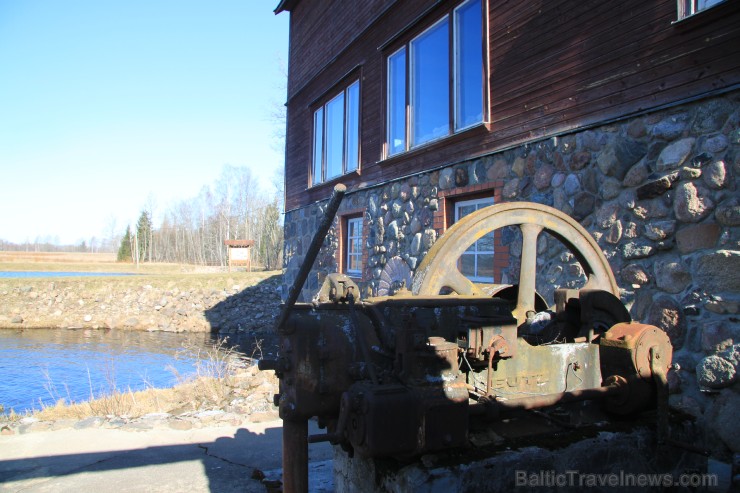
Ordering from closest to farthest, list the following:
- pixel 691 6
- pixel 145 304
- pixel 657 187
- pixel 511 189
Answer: pixel 691 6 → pixel 657 187 → pixel 511 189 → pixel 145 304

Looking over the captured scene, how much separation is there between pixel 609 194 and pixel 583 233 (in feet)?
4.15

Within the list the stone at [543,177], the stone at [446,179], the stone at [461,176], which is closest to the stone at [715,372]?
the stone at [543,177]

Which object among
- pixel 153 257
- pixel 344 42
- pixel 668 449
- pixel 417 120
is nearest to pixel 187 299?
pixel 344 42

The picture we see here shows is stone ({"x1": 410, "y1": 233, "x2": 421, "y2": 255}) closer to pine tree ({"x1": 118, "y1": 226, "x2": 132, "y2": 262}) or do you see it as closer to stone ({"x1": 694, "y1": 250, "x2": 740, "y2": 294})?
stone ({"x1": 694, "y1": 250, "x2": 740, "y2": 294})

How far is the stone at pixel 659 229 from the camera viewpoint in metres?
A: 4.17

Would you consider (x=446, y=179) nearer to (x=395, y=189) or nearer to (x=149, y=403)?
(x=395, y=189)

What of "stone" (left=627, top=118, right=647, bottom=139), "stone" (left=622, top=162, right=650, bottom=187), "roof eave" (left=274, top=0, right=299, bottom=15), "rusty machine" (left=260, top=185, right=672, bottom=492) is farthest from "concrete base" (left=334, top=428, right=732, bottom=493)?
"roof eave" (left=274, top=0, right=299, bottom=15)

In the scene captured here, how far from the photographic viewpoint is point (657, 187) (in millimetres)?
4277

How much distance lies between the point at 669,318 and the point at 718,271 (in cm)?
54

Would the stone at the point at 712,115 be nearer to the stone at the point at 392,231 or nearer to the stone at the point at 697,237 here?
the stone at the point at 697,237

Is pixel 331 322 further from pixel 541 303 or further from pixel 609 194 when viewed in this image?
pixel 609 194

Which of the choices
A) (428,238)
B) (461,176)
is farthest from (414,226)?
(461,176)

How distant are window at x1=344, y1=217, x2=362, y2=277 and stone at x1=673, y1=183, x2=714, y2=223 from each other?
6007mm

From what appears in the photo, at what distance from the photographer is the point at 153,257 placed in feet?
207
